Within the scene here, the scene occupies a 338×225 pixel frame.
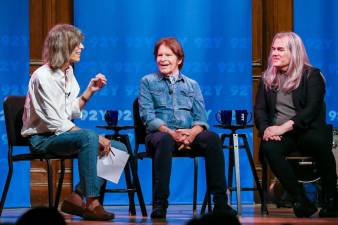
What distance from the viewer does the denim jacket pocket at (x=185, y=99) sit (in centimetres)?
530

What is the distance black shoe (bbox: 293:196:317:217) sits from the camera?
16.3 ft

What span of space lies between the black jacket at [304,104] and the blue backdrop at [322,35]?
4.78ft

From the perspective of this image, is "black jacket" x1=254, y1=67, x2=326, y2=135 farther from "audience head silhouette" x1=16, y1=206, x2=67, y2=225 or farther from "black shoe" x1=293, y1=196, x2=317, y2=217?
"audience head silhouette" x1=16, y1=206, x2=67, y2=225

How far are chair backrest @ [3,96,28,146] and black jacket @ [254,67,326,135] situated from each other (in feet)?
5.19

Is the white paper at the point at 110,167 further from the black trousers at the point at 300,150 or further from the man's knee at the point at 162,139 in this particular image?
the black trousers at the point at 300,150

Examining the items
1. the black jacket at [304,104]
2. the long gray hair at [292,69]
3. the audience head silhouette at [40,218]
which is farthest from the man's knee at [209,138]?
the audience head silhouette at [40,218]

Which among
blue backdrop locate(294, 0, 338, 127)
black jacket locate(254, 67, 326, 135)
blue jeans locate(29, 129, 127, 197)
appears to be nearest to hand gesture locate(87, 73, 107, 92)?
blue jeans locate(29, 129, 127, 197)

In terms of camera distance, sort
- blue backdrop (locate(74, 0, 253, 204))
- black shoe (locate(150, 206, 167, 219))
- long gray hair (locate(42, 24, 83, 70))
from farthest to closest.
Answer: blue backdrop (locate(74, 0, 253, 204)), long gray hair (locate(42, 24, 83, 70)), black shoe (locate(150, 206, 167, 219))

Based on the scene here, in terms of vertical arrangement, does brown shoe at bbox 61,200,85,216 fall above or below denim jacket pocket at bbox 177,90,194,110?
below

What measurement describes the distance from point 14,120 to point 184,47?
6.60 ft

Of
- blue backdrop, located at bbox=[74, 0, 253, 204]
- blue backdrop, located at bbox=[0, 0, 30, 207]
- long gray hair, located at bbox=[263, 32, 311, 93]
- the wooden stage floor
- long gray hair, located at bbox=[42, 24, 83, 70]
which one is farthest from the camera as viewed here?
blue backdrop, located at bbox=[74, 0, 253, 204]

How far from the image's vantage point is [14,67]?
6.53 metres

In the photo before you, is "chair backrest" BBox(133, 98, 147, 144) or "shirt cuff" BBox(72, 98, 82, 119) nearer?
"shirt cuff" BBox(72, 98, 82, 119)

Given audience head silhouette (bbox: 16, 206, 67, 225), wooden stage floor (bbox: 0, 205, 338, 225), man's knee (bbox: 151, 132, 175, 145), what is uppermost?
audience head silhouette (bbox: 16, 206, 67, 225)
